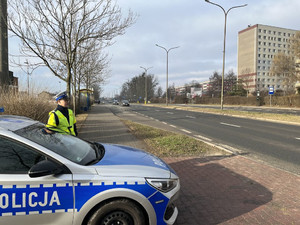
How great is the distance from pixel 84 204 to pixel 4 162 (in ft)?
2.96

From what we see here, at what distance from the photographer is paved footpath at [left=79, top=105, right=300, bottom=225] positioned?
124 inches

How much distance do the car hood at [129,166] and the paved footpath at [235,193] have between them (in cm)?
84

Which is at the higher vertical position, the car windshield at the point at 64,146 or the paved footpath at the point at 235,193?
the car windshield at the point at 64,146

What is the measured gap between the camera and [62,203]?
7.45 ft

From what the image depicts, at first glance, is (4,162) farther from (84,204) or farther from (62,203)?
(84,204)

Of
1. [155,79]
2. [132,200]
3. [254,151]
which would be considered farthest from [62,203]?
[155,79]

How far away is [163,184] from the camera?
8.63 feet

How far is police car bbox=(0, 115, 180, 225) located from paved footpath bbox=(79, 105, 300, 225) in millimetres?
827

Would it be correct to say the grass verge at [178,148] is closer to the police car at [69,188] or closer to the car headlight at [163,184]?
the car headlight at [163,184]

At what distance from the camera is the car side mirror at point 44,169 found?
2184 mm

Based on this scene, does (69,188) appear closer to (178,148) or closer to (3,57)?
(178,148)

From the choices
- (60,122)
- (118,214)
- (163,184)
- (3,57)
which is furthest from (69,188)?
(3,57)

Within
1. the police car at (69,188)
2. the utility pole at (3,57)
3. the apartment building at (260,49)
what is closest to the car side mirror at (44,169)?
the police car at (69,188)

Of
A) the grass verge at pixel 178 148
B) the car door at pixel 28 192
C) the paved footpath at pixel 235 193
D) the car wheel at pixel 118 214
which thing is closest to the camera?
the car door at pixel 28 192
